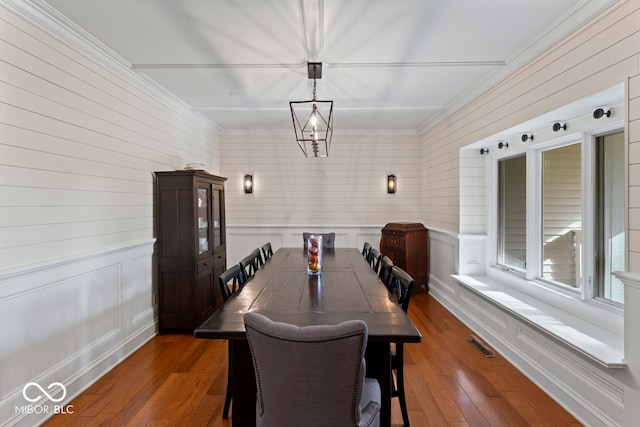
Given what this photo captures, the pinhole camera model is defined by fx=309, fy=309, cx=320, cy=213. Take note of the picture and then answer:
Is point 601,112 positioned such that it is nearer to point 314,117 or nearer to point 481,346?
point 314,117

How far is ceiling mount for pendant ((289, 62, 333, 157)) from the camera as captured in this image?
2.61 meters

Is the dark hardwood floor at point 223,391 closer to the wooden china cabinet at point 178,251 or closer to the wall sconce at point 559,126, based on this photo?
the wooden china cabinet at point 178,251

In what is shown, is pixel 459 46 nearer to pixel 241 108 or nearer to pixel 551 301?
pixel 551 301

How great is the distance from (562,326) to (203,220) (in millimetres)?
3730

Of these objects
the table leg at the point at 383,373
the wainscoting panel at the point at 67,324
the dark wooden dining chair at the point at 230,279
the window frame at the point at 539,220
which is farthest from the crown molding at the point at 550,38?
the wainscoting panel at the point at 67,324

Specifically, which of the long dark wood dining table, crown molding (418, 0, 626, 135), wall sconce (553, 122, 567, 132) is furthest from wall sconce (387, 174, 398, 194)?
the long dark wood dining table

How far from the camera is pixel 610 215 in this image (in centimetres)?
236

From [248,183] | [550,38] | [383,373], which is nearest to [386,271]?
[383,373]

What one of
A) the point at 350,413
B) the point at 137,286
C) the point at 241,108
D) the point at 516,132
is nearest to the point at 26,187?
the point at 137,286

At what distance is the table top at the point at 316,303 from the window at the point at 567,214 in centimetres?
172

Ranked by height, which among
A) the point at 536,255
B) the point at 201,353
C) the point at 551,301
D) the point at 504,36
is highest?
the point at 504,36

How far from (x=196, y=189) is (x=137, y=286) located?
120 cm

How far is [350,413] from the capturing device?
1287 millimetres

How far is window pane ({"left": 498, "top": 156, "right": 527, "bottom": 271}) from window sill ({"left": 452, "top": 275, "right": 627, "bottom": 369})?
42cm
